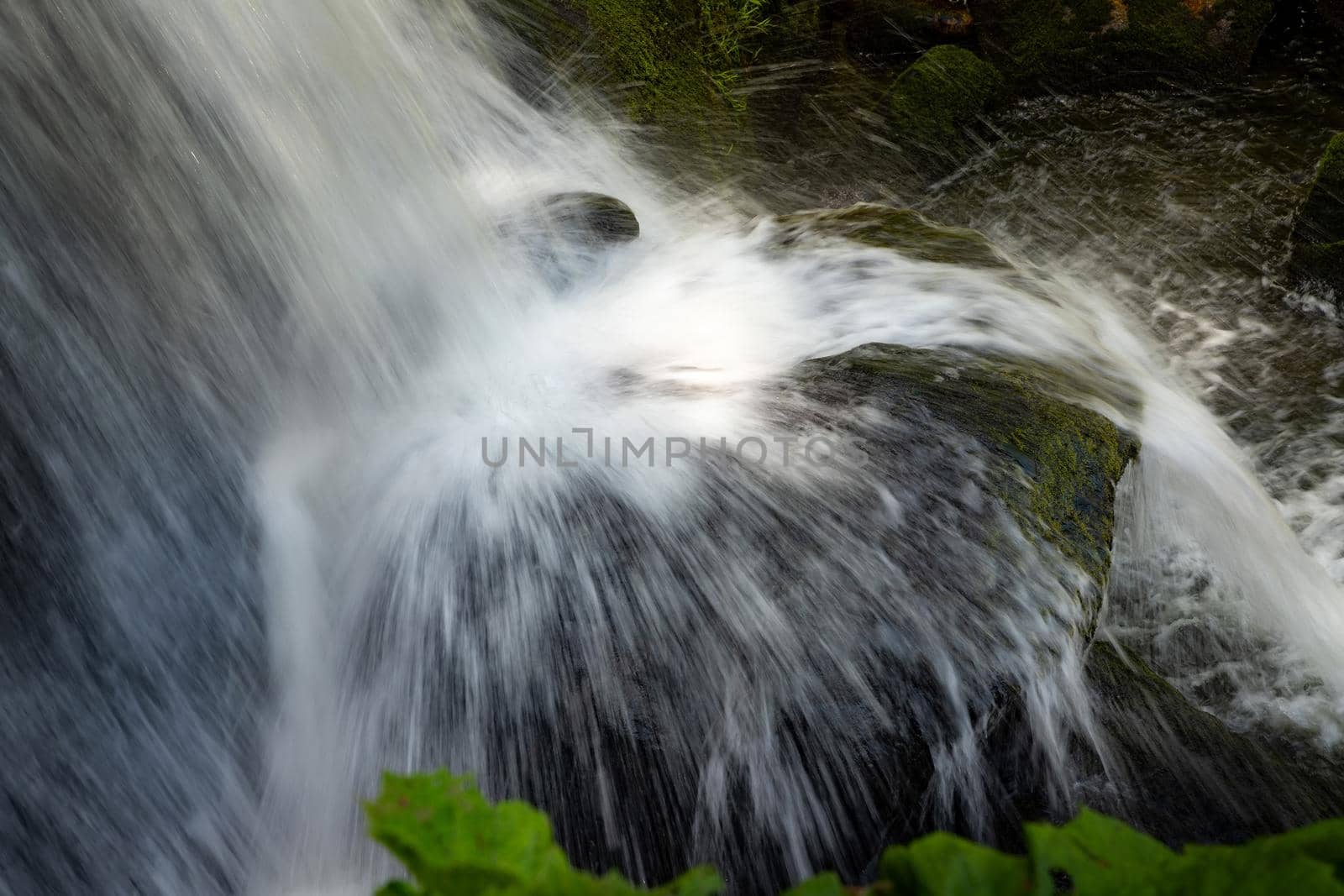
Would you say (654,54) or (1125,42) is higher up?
(1125,42)

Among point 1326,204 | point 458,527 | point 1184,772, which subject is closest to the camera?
point 1184,772

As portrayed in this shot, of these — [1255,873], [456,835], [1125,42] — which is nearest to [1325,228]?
[1125,42]

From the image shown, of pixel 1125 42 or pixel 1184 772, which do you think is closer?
pixel 1184 772

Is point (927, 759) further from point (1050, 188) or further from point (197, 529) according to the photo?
point (1050, 188)

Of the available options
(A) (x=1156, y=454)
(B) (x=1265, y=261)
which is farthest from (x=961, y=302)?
(B) (x=1265, y=261)

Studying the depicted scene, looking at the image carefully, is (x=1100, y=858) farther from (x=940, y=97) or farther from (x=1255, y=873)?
(x=940, y=97)

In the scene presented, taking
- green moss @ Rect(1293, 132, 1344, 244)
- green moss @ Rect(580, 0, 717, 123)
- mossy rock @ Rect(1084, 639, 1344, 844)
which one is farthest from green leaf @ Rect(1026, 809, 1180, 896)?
green moss @ Rect(580, 0, 717, 123)

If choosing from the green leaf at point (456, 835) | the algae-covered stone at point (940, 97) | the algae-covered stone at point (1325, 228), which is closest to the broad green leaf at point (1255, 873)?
the green leaf at point (456, 835)

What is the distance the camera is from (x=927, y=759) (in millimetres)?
2357

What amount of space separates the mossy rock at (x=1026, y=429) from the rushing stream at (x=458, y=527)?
4.4 inches

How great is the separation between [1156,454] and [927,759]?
2.05m

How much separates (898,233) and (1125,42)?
439cm

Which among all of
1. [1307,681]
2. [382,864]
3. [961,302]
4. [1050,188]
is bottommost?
[382,864]

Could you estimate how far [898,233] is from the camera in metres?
4.68
